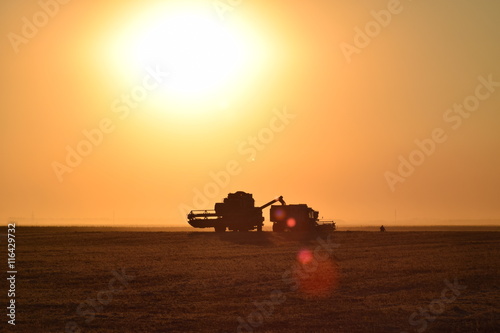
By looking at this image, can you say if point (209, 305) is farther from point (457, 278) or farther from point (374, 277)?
point (457, 278)

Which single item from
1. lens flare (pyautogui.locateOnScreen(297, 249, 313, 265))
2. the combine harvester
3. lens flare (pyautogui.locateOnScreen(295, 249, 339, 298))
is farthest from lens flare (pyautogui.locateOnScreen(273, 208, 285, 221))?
lens flare (pyautogui.locateOnScreen(295, 249, 339, 298))

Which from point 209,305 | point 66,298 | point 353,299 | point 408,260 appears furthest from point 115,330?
point 408,260

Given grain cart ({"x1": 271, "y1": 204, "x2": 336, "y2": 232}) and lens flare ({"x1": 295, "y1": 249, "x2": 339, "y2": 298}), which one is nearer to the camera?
lens flare ({"x1": 295, "y1": 249, "x2": 339, "y2": 298})

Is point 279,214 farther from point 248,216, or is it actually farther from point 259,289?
point 259,289

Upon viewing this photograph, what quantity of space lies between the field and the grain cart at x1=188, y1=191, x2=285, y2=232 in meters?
21.6

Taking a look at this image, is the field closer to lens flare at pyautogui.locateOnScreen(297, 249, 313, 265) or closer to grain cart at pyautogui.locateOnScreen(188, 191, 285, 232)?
lens flare at pyautogui.locateOnScreen(297, 249, 313, 265)

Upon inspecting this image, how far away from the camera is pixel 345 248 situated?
45.8 metres

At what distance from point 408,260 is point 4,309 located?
23.3 metres

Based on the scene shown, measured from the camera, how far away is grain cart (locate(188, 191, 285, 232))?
68.1m

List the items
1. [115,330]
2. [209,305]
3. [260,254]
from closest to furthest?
[115,330]
[209,305]
[260,254]

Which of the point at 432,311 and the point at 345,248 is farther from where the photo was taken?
the point at 345,248

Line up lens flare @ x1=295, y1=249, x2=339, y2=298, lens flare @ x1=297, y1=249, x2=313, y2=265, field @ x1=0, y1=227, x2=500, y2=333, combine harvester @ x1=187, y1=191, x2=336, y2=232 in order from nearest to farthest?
1. field @ x1=0, y1=227, x2=500, y2=333
2. lens flare @ x1=295, y1=249, x2=339, y2=298
3. lens flare @ x1=297, y1=249, x2=313, y2=265
4. combine harvester @ x1=187, y1=191, x2=336, y2=232

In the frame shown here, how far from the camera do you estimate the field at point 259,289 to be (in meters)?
19.8

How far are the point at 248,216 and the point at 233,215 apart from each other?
1.64m
